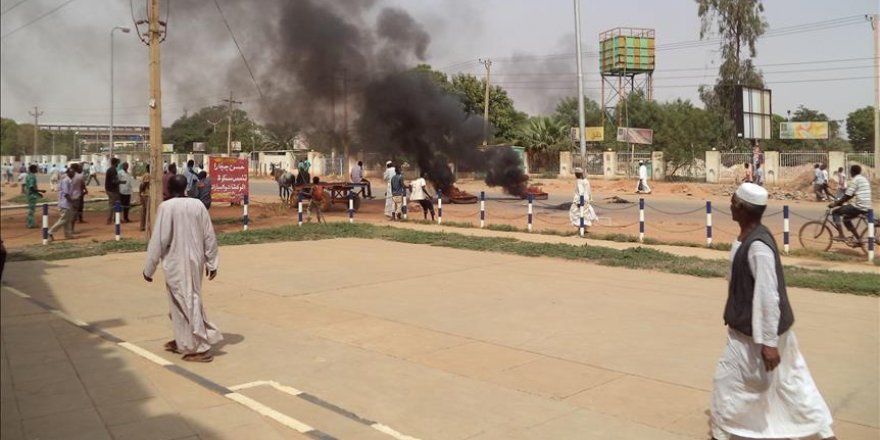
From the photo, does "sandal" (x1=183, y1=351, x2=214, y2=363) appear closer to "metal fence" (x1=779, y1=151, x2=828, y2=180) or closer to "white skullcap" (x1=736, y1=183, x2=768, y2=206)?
"white skullcap" (x1=736, y1=183, x2=768, y2=206)

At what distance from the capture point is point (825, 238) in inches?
507

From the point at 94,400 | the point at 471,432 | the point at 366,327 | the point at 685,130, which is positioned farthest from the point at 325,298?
the point at 685,130

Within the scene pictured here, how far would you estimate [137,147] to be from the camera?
52.4 m

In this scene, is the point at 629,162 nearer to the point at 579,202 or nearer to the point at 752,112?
the point at 752,112

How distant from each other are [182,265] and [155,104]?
8697 mm

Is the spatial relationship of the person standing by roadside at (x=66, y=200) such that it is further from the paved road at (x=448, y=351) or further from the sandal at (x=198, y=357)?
the sandal at (x=198, y=357)

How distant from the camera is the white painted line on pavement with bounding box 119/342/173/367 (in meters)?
5.25

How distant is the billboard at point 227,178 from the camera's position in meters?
21.3

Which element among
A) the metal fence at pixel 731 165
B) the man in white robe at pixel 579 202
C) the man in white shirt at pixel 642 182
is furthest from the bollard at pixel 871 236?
the metal fence at pixel 731 165

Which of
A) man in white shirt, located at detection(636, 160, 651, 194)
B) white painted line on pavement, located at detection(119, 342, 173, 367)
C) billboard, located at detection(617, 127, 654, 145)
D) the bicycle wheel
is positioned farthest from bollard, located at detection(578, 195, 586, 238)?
billboard, located at detection(617, 127, 654, 145)

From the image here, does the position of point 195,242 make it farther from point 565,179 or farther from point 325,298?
point 565,179

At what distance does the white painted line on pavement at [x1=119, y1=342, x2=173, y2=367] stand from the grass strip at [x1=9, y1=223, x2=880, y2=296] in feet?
22.4

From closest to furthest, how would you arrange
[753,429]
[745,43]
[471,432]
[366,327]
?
[753,429] → [471,432] → [366,327] → [745,43]

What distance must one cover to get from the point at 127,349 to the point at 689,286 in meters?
6.44
